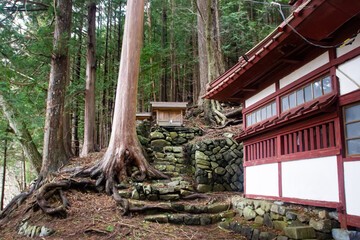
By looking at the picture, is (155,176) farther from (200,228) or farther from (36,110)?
(36,110)

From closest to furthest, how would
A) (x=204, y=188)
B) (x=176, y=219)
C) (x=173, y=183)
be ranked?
(x=176, y=219) → (x=173, y=183) → (x=204, y=188)

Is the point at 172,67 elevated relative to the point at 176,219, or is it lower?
elevated

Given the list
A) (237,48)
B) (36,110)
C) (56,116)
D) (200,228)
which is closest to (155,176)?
(200,228)

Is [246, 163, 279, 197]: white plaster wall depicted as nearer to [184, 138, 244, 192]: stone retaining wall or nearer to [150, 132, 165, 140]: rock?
[184, 138, 244, 192]: stone retaining wall

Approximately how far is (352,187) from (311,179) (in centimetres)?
93

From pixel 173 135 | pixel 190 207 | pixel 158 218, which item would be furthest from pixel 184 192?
pixel 173 135

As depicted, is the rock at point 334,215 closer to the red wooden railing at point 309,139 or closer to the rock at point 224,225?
the red wooden railing at point 309,139

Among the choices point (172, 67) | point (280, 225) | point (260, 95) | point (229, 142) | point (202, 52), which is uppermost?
point (172, 67)

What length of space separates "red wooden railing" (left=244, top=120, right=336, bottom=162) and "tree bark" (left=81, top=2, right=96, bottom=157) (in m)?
8.69

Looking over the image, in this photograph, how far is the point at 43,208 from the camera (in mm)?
6840

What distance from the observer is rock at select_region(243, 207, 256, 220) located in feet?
21.7

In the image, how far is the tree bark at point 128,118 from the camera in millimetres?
9305

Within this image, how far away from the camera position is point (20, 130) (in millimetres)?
11719

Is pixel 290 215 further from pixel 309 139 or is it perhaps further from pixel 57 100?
pixel 57 100
